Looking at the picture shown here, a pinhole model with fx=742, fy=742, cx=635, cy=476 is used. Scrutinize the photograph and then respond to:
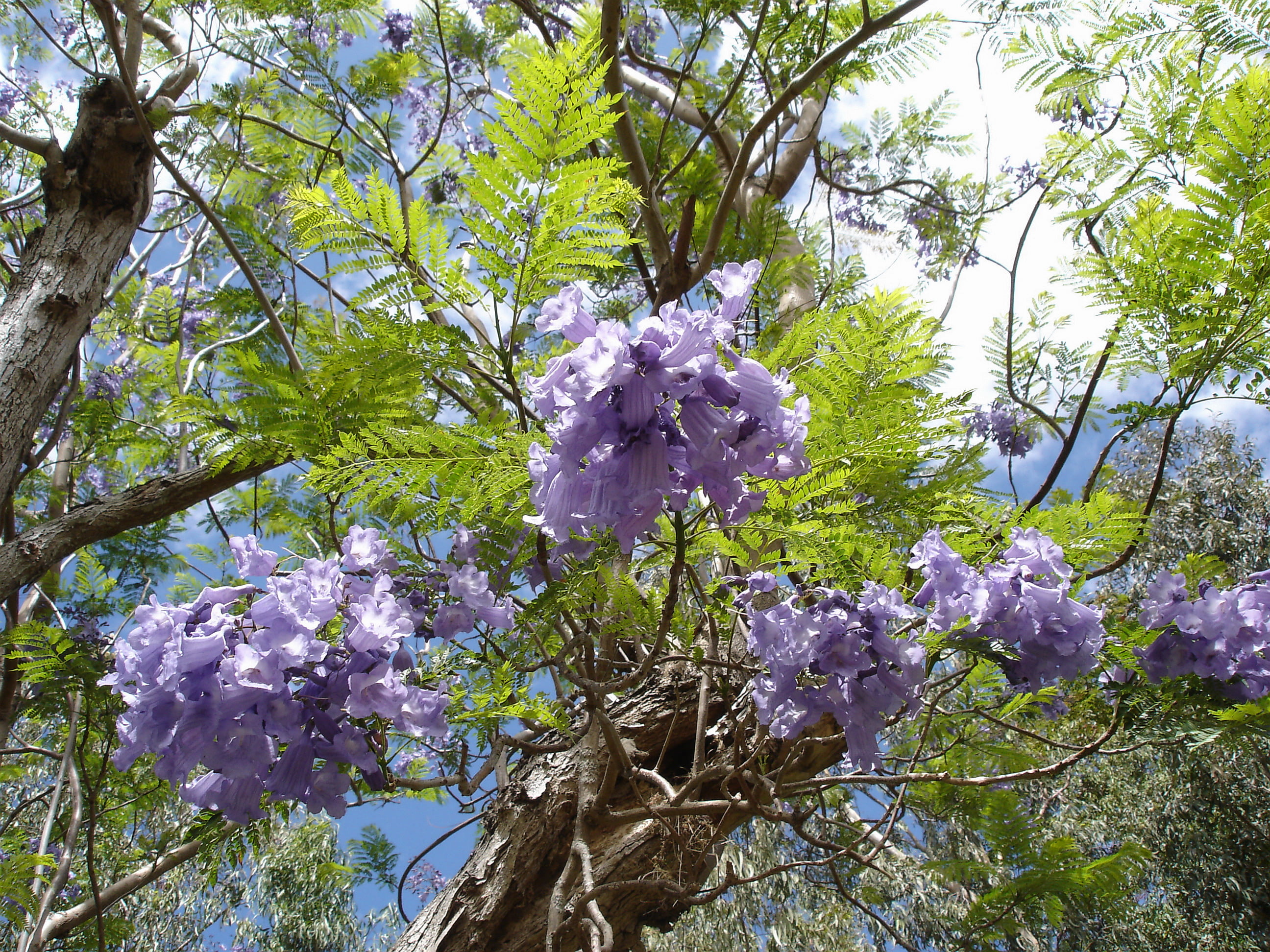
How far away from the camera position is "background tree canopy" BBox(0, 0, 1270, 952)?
1351 mm

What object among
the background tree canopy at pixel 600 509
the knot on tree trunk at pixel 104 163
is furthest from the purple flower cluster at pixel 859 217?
the knot on tree trunk at pixel 104 163

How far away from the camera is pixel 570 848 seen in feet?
7.19

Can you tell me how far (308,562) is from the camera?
1.45m

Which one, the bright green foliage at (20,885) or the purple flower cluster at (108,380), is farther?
the purple flower cluster at (108,380)

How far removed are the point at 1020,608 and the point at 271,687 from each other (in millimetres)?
1435

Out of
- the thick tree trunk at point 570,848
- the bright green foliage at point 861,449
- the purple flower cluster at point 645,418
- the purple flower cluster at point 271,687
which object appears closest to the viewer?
the purple flower cluster at point 645,418

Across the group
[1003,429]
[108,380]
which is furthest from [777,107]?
[108,380]

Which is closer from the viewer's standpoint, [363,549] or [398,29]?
[363,549]

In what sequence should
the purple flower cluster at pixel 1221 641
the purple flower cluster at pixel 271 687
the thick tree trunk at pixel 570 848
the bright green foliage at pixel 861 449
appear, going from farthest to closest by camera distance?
1. the thick tree trunk at pixel 570 848
2. the purple flower cluster at pixel 1221 641
3. the bright green foliage at pixel 861 449
4. the purple flower cluster at pixel 271 687

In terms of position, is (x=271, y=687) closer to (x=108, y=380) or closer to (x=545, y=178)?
(x=545, y=178)

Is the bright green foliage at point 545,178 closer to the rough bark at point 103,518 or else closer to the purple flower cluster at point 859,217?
the rough bark at point 103,518

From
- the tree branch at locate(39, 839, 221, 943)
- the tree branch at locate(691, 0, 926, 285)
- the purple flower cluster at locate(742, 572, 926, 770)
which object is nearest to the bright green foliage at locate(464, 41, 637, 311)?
the purple flower cluster at locate(742, 572, 926, 770)

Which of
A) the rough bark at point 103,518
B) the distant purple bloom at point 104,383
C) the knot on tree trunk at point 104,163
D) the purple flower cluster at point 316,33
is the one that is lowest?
the rough bark at point 103,518

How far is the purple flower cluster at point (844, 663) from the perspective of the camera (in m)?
1.43
